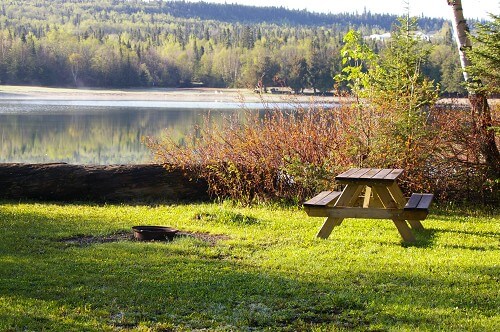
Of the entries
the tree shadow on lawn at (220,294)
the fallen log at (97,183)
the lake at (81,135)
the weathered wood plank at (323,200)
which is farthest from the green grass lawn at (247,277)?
the lake at (81,135)

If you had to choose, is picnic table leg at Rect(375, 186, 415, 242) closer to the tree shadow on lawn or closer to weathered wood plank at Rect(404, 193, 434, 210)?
weathered wood plank at Rect(404, 193, 434, 210)

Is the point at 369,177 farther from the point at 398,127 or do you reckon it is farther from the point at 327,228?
the point at 398,127

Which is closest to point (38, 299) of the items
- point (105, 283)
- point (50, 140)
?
point (105, 283)

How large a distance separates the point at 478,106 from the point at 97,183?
640 cm

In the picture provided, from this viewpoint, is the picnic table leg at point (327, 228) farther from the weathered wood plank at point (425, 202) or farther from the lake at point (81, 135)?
the lake at point (81, 135)

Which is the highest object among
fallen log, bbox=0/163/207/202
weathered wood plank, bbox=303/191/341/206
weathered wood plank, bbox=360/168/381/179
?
weathered wood plank, bbox=360/168/381/179

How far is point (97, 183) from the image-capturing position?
13016 millimetres

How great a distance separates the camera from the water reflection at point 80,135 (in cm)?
2738

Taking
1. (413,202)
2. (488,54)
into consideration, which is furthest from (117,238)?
(488,54)

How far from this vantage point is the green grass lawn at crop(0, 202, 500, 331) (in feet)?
18.9

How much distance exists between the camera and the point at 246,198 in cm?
1282

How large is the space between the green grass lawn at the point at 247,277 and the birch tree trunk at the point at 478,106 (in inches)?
77.1

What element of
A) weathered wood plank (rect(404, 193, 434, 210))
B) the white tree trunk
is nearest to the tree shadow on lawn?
weathered wood plank (rect(404, 193, 434, 210))

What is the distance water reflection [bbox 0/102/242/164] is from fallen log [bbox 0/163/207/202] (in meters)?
5.75
